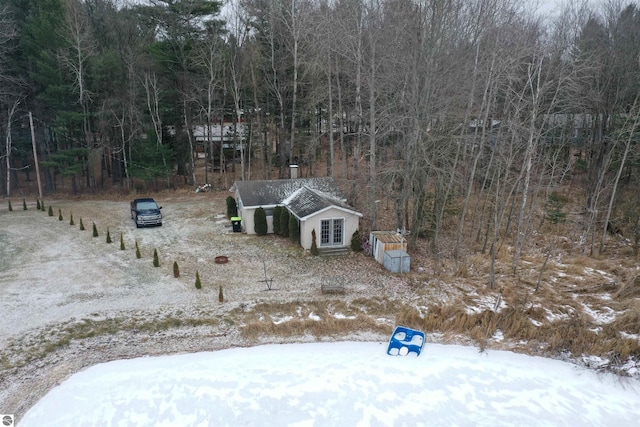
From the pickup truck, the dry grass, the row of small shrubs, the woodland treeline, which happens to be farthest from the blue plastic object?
the pickup truck

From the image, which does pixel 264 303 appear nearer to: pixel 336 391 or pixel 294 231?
pixel 336 391

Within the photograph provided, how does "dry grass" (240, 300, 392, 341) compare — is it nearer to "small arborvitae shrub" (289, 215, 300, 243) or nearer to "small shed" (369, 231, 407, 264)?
"small shed" (369, 231, 407, 264)

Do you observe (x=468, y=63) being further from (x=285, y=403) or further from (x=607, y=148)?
(x=285, y=403)

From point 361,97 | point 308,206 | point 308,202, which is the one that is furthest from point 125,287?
point 361,97

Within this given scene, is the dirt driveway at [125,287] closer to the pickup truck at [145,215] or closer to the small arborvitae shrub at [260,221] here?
the pickup truck at [145,215]

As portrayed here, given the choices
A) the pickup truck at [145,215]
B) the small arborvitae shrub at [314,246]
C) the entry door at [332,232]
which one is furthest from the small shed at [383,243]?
the pickup truck at [145,215]

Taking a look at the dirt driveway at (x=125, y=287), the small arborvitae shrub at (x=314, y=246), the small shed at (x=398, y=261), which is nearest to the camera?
the dirt driveway at (x=125, y=287)
